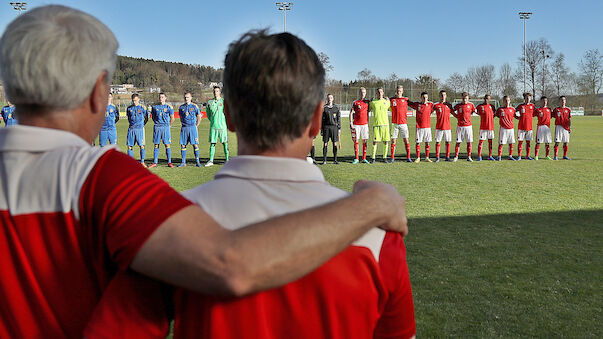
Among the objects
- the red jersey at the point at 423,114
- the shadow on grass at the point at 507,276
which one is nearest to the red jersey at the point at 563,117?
the red jersey at the point at 423,114

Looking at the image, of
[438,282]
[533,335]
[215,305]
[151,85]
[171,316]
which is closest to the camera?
[215,305]

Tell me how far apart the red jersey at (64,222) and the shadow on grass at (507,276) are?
293 cm

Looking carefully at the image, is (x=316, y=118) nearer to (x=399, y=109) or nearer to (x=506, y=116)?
(x=399, y=109)

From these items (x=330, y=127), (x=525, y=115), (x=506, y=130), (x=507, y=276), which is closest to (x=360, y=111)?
(x=330, y=127)

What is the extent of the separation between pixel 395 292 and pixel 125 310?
0.65m

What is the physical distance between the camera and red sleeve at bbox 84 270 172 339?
3.30 feet

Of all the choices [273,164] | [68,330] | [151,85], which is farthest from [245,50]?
[151,85]

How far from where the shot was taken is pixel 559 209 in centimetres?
755

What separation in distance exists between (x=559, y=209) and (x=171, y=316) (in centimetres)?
778

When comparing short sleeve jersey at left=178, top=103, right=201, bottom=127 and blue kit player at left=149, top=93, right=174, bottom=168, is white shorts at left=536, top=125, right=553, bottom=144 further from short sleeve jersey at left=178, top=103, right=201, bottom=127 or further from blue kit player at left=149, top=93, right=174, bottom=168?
blue kit player at left=149, top=93, right=174, bottom=168

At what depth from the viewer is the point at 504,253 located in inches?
208

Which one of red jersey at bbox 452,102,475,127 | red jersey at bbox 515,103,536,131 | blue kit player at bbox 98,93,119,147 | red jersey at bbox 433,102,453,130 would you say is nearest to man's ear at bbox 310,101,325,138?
blue kit player at bbox 98,93,119,147

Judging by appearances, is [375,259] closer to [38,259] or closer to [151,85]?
[38,259]

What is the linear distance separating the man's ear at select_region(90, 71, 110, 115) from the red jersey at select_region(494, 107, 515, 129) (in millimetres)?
16010
